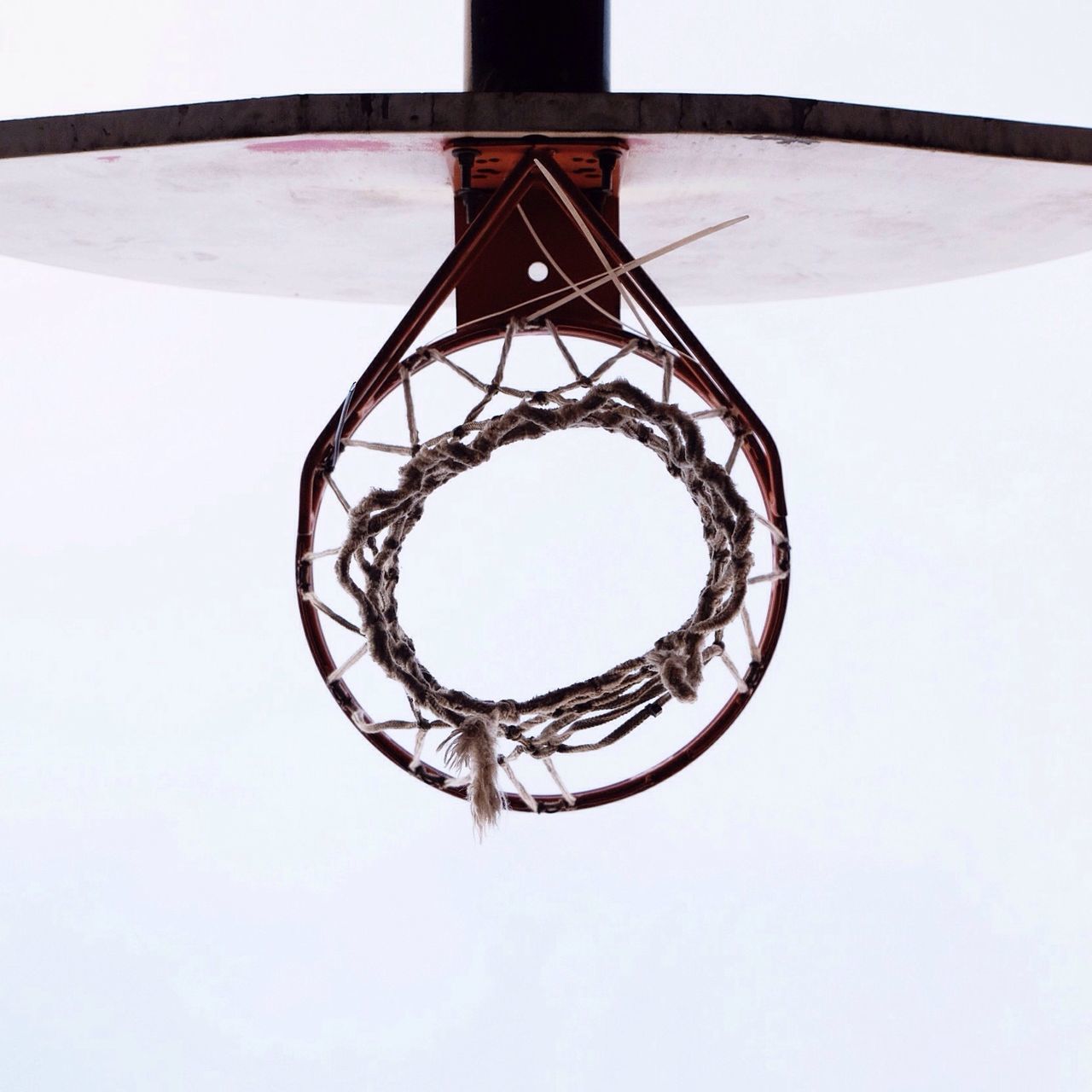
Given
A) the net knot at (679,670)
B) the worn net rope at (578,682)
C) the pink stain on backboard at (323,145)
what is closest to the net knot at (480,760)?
the worn net rope at (578,682)

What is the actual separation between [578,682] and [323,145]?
70 cm

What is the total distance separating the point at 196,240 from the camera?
2.14m

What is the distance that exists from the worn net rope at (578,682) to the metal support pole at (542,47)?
0.30m

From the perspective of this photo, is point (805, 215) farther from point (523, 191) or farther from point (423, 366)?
point (423, 366)

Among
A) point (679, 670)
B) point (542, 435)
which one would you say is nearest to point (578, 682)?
point (679, 670)

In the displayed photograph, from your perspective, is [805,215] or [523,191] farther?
[805,215]

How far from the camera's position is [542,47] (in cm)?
179

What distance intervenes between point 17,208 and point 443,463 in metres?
0.70

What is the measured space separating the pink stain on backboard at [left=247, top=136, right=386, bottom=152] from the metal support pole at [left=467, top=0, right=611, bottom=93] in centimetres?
21

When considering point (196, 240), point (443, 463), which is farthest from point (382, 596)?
point (196, 240)

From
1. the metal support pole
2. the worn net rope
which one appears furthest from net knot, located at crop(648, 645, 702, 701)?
the metal support pole

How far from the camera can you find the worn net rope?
5.67 feet

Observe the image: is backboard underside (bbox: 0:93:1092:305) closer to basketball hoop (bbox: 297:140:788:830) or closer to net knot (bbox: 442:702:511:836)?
basketball hoop (bbox: 297:140:788:830)

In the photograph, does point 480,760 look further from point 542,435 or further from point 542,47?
point 542,47
